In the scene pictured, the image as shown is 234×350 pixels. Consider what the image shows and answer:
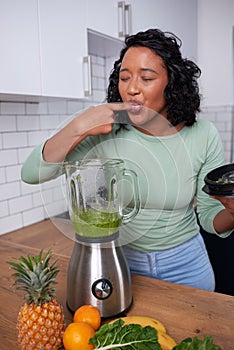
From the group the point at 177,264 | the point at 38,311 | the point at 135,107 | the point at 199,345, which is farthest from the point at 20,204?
the point at 199,345

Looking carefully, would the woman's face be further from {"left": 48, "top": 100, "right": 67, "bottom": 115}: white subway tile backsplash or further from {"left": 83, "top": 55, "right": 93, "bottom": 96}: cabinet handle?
{"left": 48, "top": 100, "right": 67, "bottom": 115}: white subway tile backsplash

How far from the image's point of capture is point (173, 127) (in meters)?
1.00

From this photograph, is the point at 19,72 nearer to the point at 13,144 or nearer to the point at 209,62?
the point at 13,144

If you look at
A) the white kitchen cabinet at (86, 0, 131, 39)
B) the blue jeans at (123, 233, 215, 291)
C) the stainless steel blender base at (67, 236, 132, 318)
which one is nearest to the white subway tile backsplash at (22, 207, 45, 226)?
the blue jeans at (123, 233, 215, 291)

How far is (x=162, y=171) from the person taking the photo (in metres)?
0.91

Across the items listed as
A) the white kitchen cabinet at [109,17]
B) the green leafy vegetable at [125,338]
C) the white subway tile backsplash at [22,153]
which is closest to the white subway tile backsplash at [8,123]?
the white subway tile backsplash at [22,153]

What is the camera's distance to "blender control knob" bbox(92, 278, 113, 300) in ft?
2.28

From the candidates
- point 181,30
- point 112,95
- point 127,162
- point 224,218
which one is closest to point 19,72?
point 112,95

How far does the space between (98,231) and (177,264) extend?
42 cm

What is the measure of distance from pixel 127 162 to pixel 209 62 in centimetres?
192

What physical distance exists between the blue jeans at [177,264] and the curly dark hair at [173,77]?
38 centimetres

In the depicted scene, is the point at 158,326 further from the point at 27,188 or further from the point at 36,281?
the point at 27,188

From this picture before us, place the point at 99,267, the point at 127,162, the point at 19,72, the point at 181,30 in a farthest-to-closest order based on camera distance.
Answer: the point at 181,30 < the point at 19,72 < the point at 127,162 < the point at 99,267

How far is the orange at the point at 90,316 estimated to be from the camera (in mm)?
645
